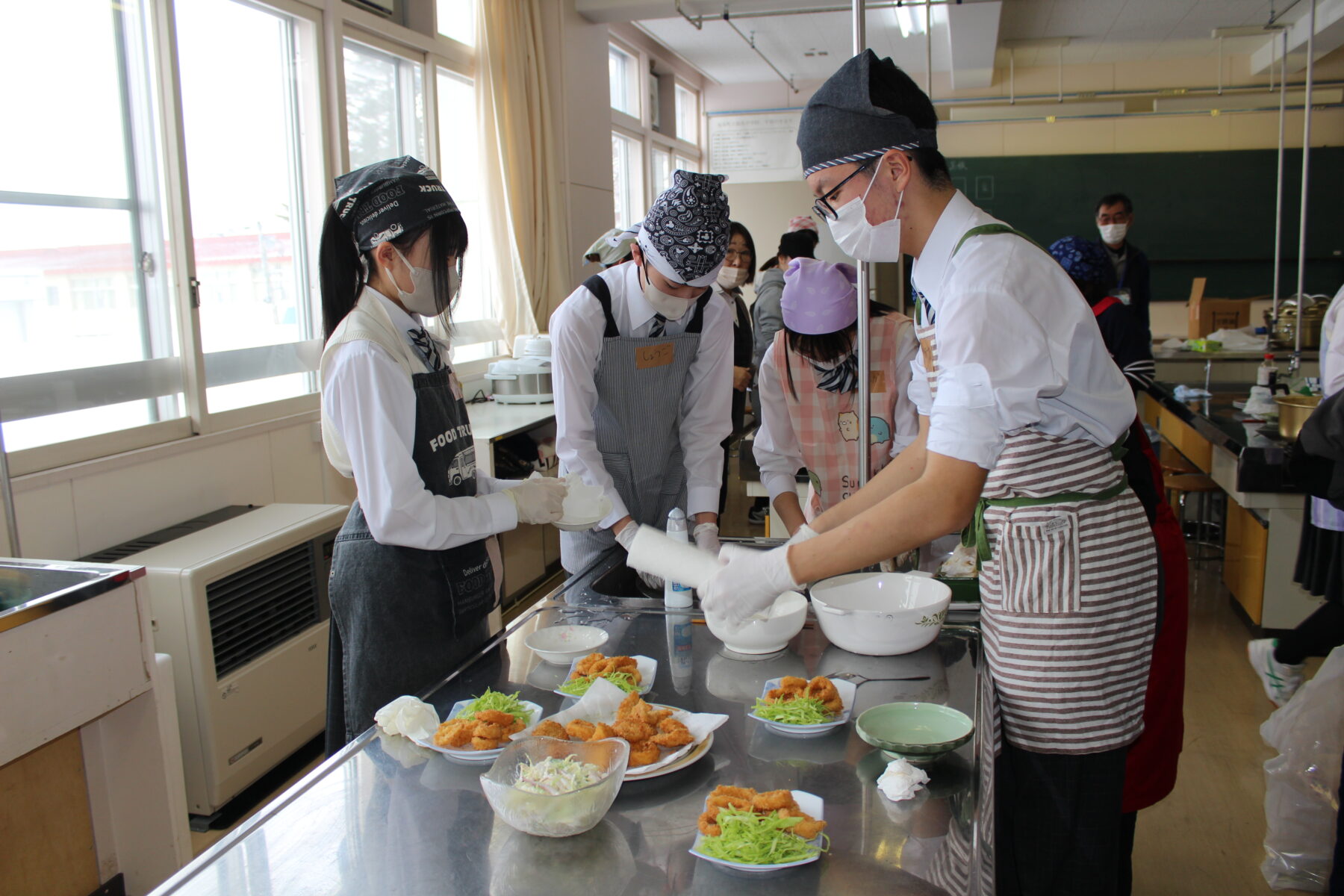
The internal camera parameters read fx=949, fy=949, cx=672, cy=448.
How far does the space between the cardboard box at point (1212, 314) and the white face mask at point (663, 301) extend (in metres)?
5.85

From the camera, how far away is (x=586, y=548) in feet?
7.23

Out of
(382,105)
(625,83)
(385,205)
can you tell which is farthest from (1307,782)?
(625,83)

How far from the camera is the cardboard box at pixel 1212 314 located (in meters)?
6.83

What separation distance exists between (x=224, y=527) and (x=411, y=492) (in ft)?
5.09

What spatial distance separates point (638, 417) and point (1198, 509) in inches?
149

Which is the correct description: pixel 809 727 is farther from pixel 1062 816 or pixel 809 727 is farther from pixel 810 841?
pixel 1062 816

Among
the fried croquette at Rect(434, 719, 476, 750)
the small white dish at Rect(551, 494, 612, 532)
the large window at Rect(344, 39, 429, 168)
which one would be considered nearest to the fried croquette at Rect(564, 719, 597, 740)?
the fried croquette at Rect(434, 719, 476, 750)

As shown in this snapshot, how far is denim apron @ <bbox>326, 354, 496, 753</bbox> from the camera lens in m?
1.60

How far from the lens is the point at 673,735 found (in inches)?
43.8

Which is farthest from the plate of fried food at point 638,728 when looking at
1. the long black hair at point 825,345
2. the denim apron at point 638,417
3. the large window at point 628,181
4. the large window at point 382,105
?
the large window at point 628,181

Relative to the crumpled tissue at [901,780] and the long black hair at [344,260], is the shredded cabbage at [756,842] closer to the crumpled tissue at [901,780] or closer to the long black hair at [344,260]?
the crumpled tissue at [901,780]

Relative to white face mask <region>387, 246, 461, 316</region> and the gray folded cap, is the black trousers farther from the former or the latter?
white face mask <region>387, 246, 461, 316</region>

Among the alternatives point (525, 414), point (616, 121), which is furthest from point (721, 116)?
point (525, 414)

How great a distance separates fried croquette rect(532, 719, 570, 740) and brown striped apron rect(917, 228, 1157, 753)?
633 millimetres
